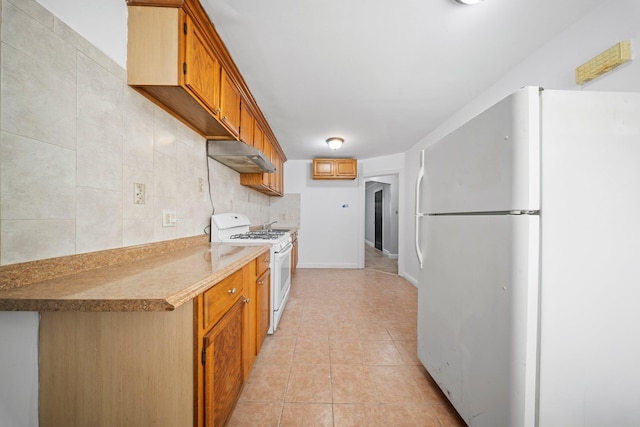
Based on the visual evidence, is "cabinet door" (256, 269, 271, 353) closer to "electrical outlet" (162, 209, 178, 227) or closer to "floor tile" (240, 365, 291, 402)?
"floor tile" (240, 365, 291, 402)

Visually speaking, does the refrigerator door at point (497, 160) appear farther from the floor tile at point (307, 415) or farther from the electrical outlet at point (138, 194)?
the electrical outlet at point (138, 194)

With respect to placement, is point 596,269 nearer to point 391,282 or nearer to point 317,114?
point 317,114

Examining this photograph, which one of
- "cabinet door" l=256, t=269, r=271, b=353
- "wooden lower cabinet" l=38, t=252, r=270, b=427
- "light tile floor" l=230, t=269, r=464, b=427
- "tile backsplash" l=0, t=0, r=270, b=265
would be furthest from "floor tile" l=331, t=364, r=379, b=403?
"tile backsplash" l=0, t=0, r=270, b=265

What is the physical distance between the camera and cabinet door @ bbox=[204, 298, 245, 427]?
0.90 metres

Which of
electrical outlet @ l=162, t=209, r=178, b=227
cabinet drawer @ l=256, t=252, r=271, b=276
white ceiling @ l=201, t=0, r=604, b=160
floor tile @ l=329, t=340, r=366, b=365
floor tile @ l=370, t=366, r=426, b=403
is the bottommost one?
floor tile @ l=370, t=366, r=426, b=403

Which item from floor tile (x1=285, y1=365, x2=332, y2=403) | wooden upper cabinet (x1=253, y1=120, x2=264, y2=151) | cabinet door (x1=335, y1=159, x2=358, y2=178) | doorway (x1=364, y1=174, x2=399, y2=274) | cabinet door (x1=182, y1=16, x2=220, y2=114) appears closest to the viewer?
cabinet door (x1=182, y1=16, x2=220, y2=114)

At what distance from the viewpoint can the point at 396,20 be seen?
1.36 metres

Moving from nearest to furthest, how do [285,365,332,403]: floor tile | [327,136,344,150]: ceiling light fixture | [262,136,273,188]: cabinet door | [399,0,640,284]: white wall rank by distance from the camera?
1. [399,0,640,284]: white wall
2. [285,365,332,403]: floor tile
3. [262,136,273,188]: cabinet door
4. [327,136,344,150]: ceiling light fixture

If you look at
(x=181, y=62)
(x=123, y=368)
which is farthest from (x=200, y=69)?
(x=123, y=368)

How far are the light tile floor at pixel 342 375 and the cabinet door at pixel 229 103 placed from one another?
1880mm

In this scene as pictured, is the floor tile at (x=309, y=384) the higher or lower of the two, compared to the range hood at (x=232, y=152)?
lower

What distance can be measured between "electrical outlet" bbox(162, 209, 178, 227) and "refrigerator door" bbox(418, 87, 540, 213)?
1.74 m

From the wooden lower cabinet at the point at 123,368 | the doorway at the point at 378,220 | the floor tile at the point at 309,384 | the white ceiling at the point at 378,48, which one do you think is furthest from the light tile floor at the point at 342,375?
the doorway at the point at 378,220

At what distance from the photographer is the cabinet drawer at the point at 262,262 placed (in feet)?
5.66
